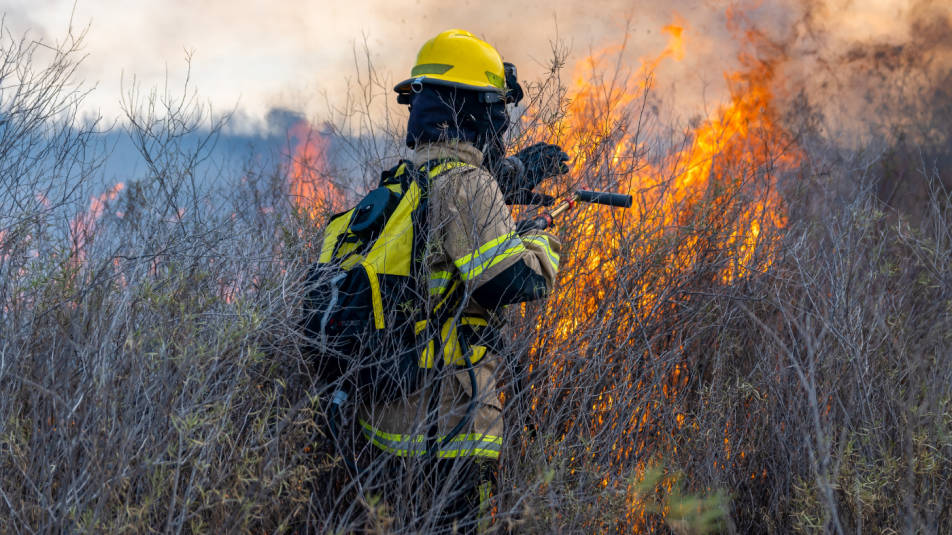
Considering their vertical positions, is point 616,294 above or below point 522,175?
below

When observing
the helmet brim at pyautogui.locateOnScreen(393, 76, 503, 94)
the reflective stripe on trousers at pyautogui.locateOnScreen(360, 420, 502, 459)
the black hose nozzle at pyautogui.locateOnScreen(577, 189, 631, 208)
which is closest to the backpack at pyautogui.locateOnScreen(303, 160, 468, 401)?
the reflective stripe on trousers at pyautogui.locateOnScreen(360, 420, 502, 459)

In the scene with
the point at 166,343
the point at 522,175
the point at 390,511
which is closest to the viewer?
the point at 166,343

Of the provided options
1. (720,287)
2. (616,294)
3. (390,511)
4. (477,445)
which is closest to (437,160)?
(477,445)

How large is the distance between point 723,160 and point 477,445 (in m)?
3.81

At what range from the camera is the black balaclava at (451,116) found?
8.05ft

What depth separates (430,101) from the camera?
2.47 meters

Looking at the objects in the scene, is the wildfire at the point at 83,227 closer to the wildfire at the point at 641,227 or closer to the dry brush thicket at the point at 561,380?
the dry brush thicket at the point at 561,380

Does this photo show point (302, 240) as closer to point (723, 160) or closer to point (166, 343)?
point (166, 343)

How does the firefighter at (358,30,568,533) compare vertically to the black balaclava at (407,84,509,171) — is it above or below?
below

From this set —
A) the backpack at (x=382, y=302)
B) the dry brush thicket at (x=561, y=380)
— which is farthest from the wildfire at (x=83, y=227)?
the backpack at (x=382, y=302)

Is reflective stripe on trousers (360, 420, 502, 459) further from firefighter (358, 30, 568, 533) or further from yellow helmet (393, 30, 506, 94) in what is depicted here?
yellow helmet (393, 30, 506, 94)

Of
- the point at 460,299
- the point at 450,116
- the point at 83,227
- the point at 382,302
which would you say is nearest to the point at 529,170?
the point at 450,116

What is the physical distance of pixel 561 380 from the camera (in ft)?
9.83

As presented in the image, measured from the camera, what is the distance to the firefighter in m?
2.11
